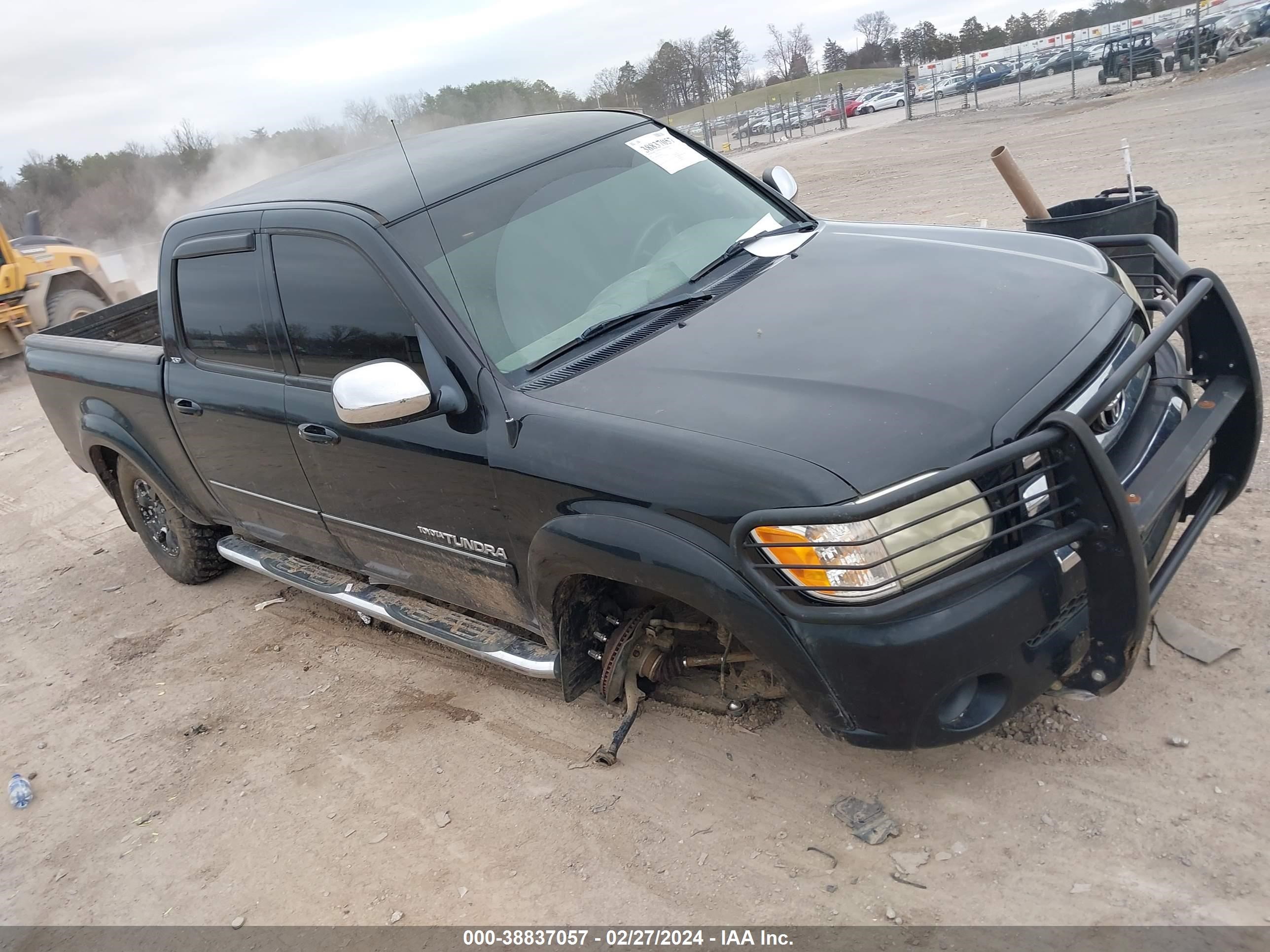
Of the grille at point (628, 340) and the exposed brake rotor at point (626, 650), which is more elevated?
the grille at point (628, 340)

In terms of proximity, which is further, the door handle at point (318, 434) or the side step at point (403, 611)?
the door handle at point (318, 434)

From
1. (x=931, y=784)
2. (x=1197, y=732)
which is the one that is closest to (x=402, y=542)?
(x=931, y=784)

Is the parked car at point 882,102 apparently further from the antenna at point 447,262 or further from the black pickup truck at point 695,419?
the antenna at point 447,262

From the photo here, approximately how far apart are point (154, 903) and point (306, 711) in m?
1.04

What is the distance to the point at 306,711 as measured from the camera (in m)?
4.18

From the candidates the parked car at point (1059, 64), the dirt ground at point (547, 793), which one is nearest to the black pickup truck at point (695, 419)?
the dirt ground at point (547, 793)

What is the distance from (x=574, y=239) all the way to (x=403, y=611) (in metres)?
1.67

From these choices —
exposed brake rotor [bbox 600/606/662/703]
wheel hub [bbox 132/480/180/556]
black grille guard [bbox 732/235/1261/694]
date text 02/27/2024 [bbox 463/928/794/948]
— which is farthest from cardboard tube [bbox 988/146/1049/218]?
wheel hub [bbox 132/480/180/556]

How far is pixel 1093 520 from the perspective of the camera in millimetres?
2297

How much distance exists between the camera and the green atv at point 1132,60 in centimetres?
2502

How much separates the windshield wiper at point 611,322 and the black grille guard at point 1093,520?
1.05 m

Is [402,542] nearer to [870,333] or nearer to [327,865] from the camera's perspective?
[327,865]

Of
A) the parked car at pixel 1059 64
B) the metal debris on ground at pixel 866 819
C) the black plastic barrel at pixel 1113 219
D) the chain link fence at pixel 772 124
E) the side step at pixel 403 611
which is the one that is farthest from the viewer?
the parked car at pixel 1059 64

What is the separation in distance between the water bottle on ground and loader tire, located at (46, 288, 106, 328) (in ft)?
37.4
